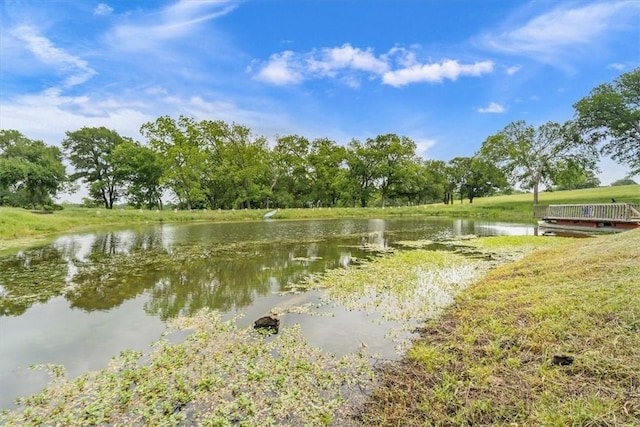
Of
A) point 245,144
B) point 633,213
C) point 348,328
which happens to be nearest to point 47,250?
point 348,328

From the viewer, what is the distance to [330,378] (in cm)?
433

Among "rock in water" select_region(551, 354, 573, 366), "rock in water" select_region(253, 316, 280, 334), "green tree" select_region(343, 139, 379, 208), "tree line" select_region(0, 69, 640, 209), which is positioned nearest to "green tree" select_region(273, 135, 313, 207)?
"tree line" select_region(0, 69, 640, 209)

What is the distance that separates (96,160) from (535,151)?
224 ft

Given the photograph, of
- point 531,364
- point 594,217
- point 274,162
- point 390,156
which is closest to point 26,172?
point 274,162

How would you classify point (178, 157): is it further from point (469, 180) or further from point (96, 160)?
point (469, 180)

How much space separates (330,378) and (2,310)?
8.32 metres

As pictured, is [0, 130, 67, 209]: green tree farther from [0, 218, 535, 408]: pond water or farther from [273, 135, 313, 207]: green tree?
[273, 135, 313, 207]: green tree

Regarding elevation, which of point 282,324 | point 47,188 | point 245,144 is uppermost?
point 245,144

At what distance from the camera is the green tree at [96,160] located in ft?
167

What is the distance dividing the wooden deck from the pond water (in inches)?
621

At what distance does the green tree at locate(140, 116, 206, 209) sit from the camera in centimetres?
4672

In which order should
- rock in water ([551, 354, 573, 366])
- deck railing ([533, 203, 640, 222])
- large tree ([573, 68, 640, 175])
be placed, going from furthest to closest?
1. large tree ([573, 68, 640, 175])
2. deck railing ([533, 203, 640, 222])
3. rock in water ([551, 354, 573, 366])

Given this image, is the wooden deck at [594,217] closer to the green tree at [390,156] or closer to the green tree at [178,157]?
the green tree at [390,156]

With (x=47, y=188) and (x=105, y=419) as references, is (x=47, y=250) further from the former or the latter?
(x=47, y=188)
